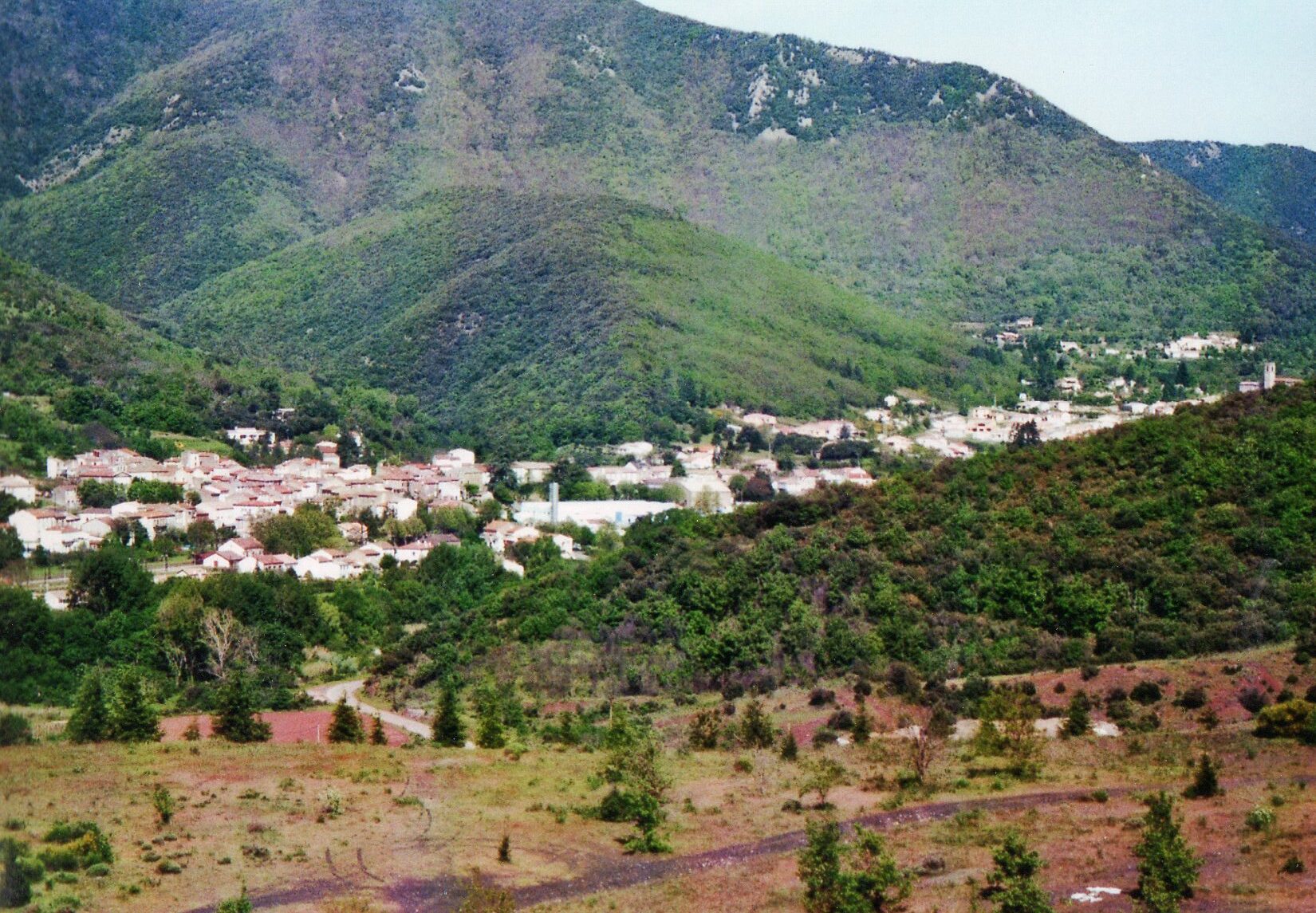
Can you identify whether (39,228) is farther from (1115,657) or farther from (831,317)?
(1115,657)

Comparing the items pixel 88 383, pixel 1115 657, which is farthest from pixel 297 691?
pixel 88 383

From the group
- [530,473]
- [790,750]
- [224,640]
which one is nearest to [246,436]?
[530,473]

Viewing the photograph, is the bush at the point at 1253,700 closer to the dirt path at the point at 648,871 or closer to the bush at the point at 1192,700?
the bush at the point at 1192,700

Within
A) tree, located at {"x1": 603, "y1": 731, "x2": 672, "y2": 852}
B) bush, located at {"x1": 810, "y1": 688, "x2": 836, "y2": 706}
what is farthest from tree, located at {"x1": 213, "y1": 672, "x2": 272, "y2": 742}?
bush, located at {"x1": 810, "y1": 688, "x2": 836, "y2": 706}

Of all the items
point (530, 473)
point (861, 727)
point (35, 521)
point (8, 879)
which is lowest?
point (861, 727)

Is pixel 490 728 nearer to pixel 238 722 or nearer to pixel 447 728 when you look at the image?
pixel 447 728

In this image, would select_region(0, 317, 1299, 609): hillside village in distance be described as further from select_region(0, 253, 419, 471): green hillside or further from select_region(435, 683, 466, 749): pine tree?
select_region(435, 683, 466, 749): pine tree

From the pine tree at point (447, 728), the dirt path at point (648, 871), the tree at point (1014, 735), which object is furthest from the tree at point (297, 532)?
the dirt path at point (648, 871)
